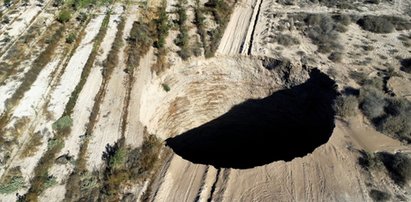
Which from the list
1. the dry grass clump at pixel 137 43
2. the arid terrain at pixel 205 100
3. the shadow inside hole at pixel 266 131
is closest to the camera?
the arid terrain at pixel 205 100

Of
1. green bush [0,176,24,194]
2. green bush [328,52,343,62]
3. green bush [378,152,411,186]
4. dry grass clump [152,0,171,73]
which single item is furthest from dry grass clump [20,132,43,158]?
green bush [328,52,343,62]

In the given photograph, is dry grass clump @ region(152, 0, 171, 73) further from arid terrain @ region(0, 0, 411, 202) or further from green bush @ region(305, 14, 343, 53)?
green bush @ region(305, 14, 343, 53)

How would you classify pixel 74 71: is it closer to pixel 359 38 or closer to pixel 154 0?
pixel 154 0

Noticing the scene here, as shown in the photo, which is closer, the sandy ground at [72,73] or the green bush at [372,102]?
the green bush at [372,102]

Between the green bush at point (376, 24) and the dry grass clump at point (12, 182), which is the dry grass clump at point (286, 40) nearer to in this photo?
the green bush at point (376, 24)

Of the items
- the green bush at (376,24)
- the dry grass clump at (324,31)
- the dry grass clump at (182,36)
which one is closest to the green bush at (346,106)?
the dry grass clump at (324,31)

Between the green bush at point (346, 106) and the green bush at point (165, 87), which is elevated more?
the green bush at point (346, 106)
